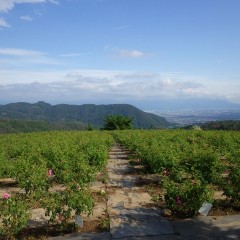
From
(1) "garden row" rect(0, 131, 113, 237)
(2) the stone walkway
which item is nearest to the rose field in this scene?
(1) "garden row" rect(0, 131, 113, 237)

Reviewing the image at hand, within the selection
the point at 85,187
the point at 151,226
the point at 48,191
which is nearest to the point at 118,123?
the point at 48,191

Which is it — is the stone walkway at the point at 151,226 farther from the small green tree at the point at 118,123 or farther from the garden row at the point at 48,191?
the small green tree at the point at 118,123

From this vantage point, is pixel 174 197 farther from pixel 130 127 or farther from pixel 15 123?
pixel 15 123

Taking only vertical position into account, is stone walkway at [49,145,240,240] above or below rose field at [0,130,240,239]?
below

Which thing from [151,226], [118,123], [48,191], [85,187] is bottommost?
[118,123]

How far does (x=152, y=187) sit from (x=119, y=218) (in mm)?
3354

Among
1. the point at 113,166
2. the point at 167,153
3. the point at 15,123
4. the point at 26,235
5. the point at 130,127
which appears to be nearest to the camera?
the point at 26,235

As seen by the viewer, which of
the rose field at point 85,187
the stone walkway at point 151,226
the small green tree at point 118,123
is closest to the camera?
the stone walkway at point 151,226

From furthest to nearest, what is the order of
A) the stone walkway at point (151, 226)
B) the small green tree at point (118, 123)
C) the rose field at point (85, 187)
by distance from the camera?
the small green tree at point (118, 123) < the rose field at point (85, 187) < the stone walkway at point (151, 226)

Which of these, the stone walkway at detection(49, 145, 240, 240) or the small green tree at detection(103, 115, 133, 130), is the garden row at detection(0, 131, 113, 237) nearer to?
the stone walkway at detection(49, 145, 240, 240)

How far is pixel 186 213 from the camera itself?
7957 mm

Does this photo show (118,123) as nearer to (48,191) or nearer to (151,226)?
(48,191)

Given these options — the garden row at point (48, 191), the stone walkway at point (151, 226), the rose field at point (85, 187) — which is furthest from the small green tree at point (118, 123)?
the stone walkway at point (151, 226)

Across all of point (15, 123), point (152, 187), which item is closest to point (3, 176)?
point (152, 187)
